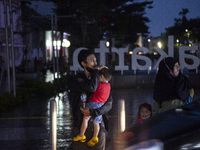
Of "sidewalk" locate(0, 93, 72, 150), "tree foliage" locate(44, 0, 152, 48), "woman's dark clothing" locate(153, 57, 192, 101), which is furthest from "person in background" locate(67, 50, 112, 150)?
"tree foliage" locate(44, 0, 152, 48)

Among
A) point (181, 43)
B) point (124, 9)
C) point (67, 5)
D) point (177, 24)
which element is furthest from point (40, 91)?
point (177, 24)

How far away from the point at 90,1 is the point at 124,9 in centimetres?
1742

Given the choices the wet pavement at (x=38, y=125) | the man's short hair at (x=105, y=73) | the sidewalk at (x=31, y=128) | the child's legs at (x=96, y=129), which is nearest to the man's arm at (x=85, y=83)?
the man's short hair at (x=105, y=73)

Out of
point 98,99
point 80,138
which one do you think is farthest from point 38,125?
point 98,99

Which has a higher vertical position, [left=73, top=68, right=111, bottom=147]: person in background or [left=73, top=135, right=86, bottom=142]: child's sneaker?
[left=73, top=68, right=111, bottom=147]: person in background

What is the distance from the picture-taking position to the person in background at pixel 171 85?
5797 mm

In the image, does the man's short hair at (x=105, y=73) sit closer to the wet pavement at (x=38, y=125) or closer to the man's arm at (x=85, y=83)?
the man's arm at (x=85, y=83)

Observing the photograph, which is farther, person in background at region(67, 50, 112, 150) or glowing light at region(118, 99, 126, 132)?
glowing light at region(118, 99, 126, 132)

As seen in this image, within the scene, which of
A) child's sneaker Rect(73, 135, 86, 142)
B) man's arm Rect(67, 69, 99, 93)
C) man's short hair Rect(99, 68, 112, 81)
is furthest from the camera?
child's sneaker Rect(73, 135, 86, 142)

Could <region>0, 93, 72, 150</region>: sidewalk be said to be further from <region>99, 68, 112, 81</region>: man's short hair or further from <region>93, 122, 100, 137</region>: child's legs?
<region>99, 68, 112, 81</region>: man's short hair

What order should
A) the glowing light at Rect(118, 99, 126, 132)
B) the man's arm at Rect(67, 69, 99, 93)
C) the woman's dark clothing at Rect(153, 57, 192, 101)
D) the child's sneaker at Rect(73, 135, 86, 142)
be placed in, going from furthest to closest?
the glowing light at Rect(118, 99, 126, 132) < the woman's dark clothing at Rect(153, 57, 192, 101) < the child's sneaker at Rect(73, 135, 86, 142) < the man's arm at Rect(67, 69, 99, 93)

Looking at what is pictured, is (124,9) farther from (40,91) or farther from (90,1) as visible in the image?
(40,91)

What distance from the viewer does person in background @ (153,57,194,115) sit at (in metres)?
5.80

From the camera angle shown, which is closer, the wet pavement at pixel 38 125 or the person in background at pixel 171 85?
the person in background at pixel 171 85
